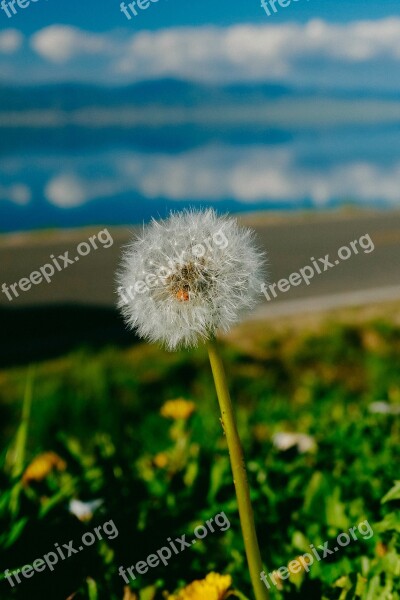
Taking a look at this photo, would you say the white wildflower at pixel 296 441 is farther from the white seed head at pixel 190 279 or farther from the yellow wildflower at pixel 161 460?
the white seed head at pixel 190 279

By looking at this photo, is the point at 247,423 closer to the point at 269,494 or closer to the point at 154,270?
the point at 269,494

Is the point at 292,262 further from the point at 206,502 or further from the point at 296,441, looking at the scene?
the point at 206,502

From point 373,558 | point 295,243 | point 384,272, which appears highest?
point 295,243

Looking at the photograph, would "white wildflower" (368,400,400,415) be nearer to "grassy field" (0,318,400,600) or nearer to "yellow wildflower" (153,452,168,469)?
"grassy field" (0,318,400,600)

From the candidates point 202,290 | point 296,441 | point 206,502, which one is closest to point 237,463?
point 202,290

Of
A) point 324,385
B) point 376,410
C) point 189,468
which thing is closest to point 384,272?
point 324,385
